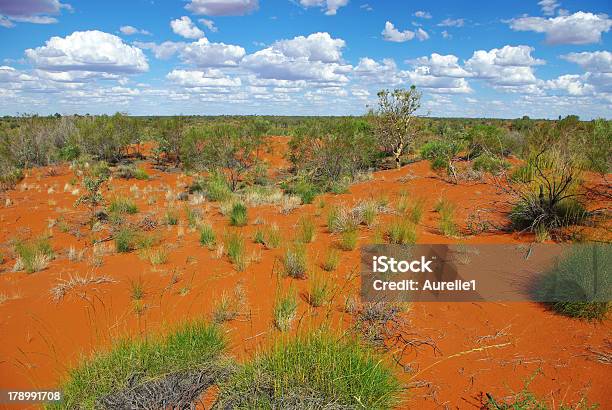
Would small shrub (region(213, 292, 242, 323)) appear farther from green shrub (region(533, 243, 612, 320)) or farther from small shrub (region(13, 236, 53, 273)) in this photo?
small shrub (region(13, 236, 53, 273))

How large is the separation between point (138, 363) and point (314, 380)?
1.66 meters

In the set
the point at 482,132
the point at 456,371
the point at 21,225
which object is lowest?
the point at 21,225

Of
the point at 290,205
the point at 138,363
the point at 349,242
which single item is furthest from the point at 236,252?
the point at 290,205

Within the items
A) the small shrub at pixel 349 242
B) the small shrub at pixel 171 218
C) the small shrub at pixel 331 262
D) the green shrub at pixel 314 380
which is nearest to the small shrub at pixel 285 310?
the green shrub at pixel 314 380

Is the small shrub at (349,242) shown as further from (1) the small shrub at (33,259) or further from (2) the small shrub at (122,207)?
(2) the small shrub at (122,207)

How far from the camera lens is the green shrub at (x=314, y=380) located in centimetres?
293

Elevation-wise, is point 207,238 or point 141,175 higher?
point 141,175

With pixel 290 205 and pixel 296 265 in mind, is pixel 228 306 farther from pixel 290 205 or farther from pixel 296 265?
pixel 290 205

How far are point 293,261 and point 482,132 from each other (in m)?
17.4

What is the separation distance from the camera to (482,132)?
1998cm

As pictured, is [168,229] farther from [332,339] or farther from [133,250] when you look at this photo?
[332,339]

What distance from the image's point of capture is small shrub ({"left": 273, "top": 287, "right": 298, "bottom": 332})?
181 inches

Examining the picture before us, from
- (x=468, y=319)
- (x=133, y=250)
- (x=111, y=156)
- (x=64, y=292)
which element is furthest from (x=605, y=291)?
(x=111, y=156)

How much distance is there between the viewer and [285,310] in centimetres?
483
